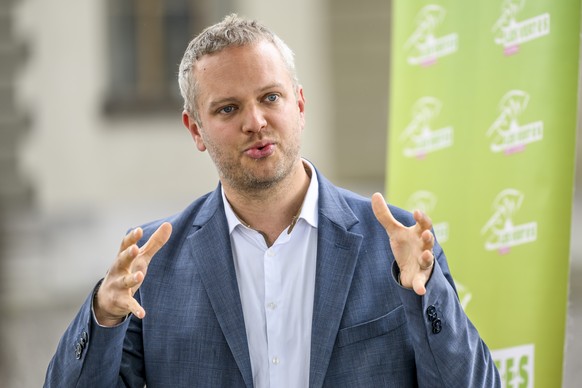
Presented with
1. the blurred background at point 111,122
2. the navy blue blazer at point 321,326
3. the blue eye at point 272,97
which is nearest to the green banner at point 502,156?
the navy blue blazer at point 321,326

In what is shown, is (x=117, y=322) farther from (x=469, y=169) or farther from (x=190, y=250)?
(x=469, y=169)

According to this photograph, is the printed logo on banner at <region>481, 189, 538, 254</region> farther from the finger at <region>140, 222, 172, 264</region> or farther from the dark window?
the dark window

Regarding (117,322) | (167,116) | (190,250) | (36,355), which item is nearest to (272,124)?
(190,250)

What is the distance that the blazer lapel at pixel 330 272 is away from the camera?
258 cm

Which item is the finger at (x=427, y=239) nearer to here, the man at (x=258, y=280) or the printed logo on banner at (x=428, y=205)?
the man at (x=258, y=280)

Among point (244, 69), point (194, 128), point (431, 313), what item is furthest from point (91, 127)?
point (431, 313)

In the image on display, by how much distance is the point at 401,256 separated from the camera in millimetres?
2432

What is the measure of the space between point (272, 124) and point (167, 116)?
24.3 feet

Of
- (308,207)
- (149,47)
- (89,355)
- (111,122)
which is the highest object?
(149,47)

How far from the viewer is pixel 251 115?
267 centimetres

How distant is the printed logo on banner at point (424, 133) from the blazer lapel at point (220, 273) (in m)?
0.80

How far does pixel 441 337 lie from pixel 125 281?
0.73 meters

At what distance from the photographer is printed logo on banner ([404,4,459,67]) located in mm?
3309

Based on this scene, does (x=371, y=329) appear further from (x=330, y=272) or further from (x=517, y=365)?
(x=517, y=365)
